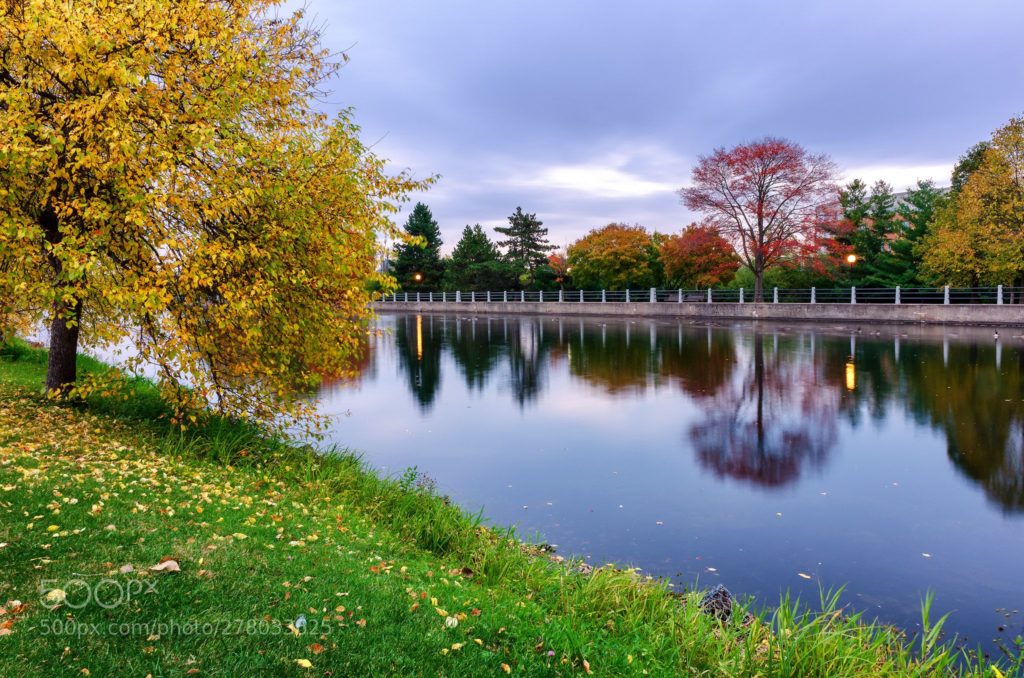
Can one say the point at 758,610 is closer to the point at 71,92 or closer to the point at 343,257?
the point at 343,257

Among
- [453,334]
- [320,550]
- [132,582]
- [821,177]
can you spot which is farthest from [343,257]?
[821,177]

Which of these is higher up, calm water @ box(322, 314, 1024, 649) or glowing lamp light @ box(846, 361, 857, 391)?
glowing lamp light @ box(846, 361, 857, 391)

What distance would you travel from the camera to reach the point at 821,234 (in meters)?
40.2

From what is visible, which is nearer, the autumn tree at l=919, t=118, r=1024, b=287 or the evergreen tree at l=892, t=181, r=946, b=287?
the autumn tree at l=919, t=118, r=1024, b=287

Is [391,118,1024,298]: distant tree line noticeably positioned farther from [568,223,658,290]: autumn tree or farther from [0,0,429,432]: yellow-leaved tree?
[0,0,429,432]: yellow-leaved tree

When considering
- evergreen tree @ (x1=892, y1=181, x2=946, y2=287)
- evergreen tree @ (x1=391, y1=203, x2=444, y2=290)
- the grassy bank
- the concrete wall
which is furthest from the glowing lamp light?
Result: evergreen tree @ (x1=391, y1=203, x2=444, y2=290)

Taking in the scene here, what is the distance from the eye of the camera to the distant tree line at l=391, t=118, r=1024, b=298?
108 ft

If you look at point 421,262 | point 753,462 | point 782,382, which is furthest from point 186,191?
point 421,262

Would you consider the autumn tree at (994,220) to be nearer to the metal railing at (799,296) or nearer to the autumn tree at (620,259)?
the metal railing at (799,296)

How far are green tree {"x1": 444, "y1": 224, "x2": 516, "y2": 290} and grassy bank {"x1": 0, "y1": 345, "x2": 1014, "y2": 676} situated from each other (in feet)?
200

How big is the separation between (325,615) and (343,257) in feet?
16.0

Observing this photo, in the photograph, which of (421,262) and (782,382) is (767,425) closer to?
(782,382)

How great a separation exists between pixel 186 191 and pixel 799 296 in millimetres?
44898

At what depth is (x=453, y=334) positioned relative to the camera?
35188 millimetres
